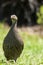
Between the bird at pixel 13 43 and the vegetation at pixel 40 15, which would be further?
the vegetation at pixel 40 15

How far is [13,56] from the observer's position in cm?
775

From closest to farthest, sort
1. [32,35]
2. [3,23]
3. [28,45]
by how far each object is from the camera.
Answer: [28,45] → [32,35] → [3,23]

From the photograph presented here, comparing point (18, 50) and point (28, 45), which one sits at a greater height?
point (18, 50)

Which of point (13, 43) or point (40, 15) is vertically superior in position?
point (13, 43)

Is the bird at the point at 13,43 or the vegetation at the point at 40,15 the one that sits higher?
the bird at the point at 13,43

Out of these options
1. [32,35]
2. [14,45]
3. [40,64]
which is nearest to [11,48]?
[14,45]

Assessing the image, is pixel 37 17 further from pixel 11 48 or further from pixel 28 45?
pixel 11 48

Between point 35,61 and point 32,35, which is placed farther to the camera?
point 32,35

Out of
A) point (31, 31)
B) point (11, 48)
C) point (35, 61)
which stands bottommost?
point (31, 31)

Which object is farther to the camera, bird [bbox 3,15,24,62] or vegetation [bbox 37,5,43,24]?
vegetation [bbox 37,5,43,24]

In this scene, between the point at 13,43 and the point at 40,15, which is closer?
the point at 13,43

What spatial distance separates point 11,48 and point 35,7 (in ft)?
33.9

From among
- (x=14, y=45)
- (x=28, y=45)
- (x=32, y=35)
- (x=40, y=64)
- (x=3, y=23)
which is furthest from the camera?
(x=3, y=23)

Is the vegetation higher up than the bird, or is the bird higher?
the bird
